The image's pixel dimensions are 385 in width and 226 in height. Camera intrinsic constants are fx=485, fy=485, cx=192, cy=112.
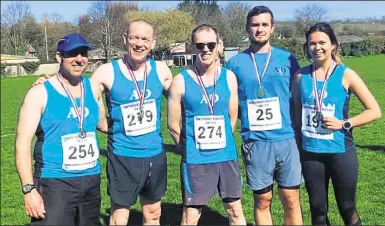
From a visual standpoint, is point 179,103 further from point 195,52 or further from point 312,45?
point 312,45

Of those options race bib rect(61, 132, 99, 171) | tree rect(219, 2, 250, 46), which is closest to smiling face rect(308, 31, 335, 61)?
race bib rect(61, 132, 99, 171)

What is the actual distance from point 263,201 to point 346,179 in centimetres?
76

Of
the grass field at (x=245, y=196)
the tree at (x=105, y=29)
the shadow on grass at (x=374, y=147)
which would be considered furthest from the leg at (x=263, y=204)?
the tree at (x=105, y=29)

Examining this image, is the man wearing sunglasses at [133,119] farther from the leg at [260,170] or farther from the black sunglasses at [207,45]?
the leg at [260,170]

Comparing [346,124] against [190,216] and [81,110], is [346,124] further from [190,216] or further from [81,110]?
[81,110]

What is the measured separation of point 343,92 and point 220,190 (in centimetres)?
134

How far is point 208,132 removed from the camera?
13.6 feet

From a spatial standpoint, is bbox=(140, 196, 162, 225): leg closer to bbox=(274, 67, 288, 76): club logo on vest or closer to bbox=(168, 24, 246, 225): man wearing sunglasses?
bbox=(168, 24, 246, 225): man wearing sunglasses

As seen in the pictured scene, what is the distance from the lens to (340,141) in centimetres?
409

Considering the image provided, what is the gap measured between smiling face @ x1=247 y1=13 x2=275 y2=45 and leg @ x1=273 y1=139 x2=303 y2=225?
3.01 feet

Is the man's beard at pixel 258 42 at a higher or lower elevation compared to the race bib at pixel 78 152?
higher

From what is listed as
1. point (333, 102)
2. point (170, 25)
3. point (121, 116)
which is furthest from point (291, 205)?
point (170, 25)

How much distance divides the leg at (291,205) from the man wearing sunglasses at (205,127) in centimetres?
44

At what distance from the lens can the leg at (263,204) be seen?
14.3 feet
